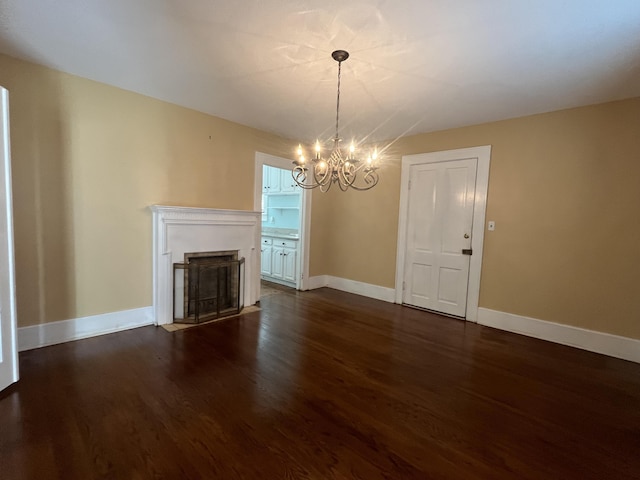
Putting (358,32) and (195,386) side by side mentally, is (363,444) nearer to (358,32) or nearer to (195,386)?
(195,386)

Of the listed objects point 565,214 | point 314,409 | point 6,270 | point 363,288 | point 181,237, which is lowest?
point 314,409

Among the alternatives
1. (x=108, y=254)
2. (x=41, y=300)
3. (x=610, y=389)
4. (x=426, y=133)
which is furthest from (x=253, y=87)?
(x=610, y=389)

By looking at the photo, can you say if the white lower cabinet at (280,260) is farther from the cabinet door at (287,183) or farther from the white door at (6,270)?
the white door at (6,270)

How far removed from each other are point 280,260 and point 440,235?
284 cm

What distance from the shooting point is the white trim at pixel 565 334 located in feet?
9.46

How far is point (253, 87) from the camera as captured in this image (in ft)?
9.38

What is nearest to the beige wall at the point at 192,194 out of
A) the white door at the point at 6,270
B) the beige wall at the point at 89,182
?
the beige wall at the point at 89,182

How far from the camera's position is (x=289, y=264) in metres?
5.32

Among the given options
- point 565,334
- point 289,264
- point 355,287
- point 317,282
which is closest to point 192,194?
point 289,264

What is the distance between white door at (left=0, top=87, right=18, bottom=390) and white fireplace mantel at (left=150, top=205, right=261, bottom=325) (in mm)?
1233

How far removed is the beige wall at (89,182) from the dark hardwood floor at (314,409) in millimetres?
→ 569

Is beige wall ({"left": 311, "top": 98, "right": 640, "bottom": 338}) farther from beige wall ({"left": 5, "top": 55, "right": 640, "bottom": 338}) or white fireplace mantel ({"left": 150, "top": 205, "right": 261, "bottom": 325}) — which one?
white fireplace mantel ({"left": 150, "top": 205, "right": 261, "bottom": 325})

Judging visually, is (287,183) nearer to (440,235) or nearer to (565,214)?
(440,235)

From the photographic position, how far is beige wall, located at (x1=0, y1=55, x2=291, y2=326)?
2576mm
